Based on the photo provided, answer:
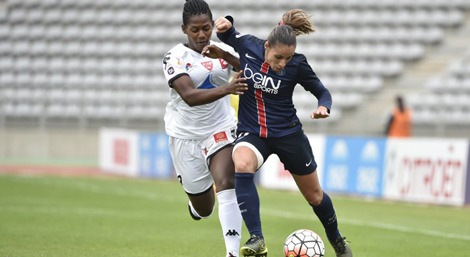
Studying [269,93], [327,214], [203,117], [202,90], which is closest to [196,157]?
[203,117]

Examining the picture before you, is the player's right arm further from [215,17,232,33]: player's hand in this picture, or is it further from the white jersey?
[215,17,232,33]: player's hand

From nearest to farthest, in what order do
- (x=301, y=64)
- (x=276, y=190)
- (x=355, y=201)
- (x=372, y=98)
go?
(x=301, y=64) < (x=355, y=201) < (x=276, y=190) < (x=372, y=98)

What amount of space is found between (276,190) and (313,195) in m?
12.4

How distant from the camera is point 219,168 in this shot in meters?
8.21

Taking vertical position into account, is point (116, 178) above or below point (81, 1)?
below

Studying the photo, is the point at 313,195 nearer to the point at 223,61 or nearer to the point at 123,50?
the point at 223,61

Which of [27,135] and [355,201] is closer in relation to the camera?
[355,201]

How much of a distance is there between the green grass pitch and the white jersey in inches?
52.7

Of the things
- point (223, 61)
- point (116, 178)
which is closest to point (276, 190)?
point (116, 178)

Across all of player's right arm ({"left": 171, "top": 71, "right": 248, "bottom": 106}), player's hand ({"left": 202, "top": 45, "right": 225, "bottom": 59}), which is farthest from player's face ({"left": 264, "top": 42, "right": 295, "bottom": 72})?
player's hand ({"left": 202, "top": 45, "right": 225, "bottom": 59})

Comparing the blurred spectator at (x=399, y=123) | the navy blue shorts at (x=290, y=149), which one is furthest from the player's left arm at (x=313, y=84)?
the blurred spectator at (x=399, y=123)

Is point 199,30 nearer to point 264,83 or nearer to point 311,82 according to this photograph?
point 264,83

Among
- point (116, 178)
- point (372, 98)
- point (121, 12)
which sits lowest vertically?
point (116, 178)

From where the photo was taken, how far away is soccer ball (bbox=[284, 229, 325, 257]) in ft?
25.5
